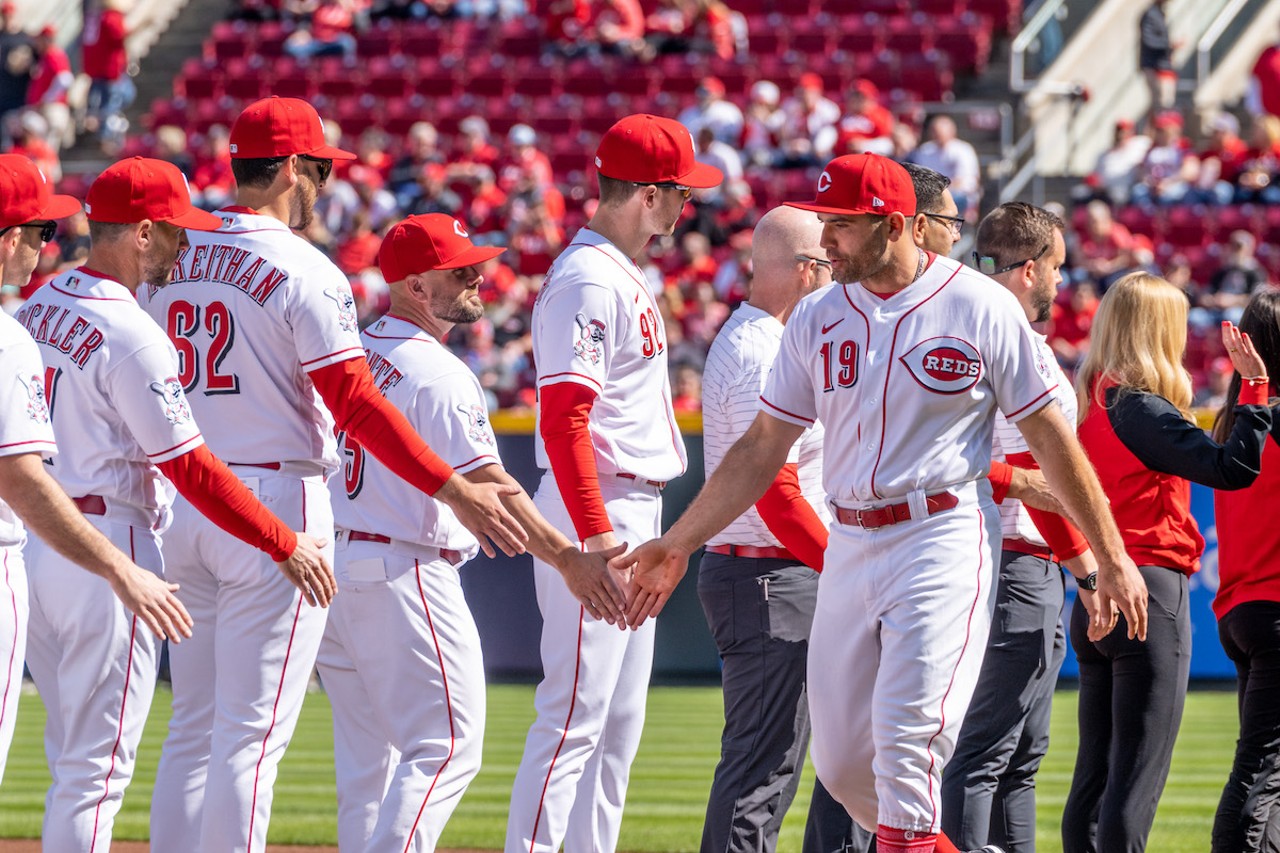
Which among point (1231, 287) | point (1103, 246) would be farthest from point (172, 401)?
point (1103, 246)

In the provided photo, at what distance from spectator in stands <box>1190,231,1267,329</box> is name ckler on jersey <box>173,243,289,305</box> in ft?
34.9

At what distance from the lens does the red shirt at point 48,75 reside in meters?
20.2

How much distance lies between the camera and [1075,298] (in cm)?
1381

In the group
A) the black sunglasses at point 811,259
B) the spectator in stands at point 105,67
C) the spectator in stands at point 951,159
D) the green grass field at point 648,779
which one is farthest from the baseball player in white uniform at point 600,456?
the spectator in stands at point 105,67

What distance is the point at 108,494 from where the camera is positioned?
14.2ft

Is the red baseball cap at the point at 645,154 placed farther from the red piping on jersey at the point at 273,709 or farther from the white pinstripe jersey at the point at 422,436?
the red piping on jersey at the point at 273,709

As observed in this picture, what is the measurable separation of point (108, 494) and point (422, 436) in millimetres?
867

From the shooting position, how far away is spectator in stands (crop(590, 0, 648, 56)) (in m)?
19.1

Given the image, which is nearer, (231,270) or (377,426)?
(377,426)

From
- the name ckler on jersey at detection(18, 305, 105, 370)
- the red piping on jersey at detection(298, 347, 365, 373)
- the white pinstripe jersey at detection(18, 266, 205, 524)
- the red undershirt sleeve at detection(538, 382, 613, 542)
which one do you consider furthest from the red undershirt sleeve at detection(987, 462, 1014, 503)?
the name ckler on jersey at detection(18, 305, 105, 370)

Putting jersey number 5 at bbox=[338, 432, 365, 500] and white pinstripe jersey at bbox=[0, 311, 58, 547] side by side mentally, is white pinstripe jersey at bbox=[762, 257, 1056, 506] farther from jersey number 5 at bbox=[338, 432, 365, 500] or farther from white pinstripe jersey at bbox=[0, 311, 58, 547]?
white pinstripe jersey at bbox=[0, 311, 58, 547]

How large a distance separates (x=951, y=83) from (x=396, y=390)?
46.6 ft

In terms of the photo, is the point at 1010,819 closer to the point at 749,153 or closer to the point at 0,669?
the point at 0,669

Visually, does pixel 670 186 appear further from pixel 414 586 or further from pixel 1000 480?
pixel 414 586
